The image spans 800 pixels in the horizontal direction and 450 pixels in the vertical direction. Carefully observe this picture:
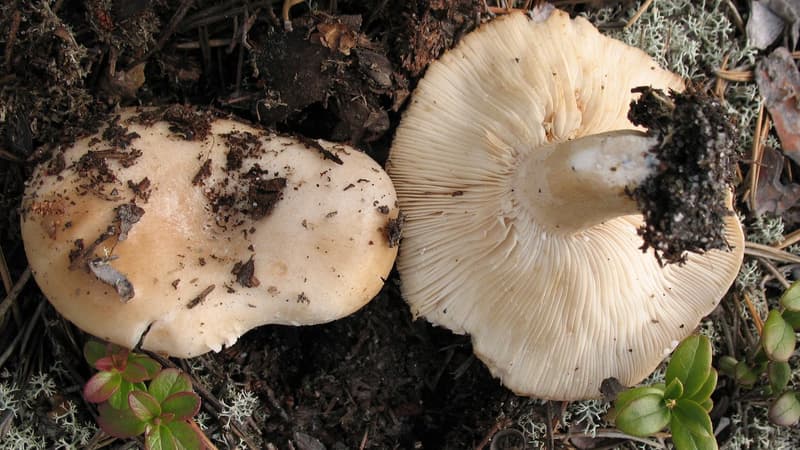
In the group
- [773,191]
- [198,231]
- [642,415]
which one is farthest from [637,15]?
[198,231]

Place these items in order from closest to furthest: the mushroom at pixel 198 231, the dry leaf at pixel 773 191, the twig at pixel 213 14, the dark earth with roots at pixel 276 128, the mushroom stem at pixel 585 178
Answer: the mushroom stem at pixel 585 178, the mushroom at pixel 198 231, the dark earth with roots at pixel 276 128, the twig at pixel 213 14, the dry leaf at pixel 773 191

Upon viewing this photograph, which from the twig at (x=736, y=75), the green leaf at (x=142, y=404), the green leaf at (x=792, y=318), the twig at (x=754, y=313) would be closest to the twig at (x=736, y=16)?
the twig at (x=736, y=75)

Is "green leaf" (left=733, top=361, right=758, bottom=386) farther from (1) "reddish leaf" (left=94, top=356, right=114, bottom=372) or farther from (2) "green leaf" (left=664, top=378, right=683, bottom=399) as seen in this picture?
(1) "reddish leaf" (left=94, top=356, right=114, bottom=372)

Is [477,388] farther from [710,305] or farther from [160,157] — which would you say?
[160,157]

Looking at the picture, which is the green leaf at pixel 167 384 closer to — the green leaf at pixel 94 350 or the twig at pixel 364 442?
the green leaf at pixel 94 350

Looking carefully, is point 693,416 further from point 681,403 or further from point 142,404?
point 142,404

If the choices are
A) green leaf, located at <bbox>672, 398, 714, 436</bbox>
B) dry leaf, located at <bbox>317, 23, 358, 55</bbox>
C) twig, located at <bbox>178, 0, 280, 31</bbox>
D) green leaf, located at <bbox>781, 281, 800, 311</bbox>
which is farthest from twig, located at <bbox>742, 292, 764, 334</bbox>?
twig, located at <bbox>178, 0, 280, 31</bbox>
